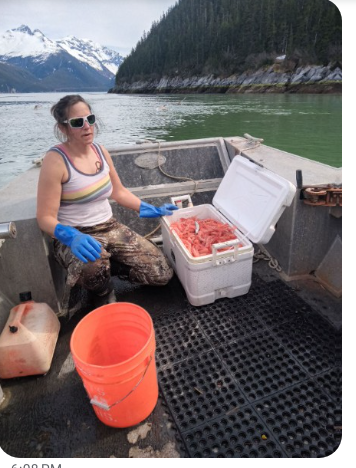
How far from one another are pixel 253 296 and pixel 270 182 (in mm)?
1225

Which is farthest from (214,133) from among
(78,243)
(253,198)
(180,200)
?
(78,243)

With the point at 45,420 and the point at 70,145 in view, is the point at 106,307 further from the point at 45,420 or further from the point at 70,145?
the point at 70,145

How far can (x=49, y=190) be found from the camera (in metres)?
2.44

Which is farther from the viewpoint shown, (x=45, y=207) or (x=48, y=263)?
(x=48, y=263)

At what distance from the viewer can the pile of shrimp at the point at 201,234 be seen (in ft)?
9.63

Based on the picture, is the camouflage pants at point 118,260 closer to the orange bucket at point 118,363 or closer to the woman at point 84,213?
the woman at point 84,213

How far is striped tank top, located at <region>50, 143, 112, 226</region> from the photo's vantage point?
8.39 feet

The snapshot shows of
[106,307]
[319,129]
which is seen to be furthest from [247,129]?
[106,307]

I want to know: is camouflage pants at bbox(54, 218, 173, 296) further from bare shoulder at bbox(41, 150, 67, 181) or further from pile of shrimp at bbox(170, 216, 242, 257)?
bare shoulder at bbox(41, 150, 67, 181)

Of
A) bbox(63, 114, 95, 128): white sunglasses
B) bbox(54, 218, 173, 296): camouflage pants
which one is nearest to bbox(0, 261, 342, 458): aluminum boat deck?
bbox(54, 218, 173, 296): camouflage pants

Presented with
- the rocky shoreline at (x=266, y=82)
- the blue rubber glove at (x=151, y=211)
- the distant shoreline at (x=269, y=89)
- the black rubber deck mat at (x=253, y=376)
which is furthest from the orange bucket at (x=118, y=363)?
the distant shoreline at (x=269, y=89)

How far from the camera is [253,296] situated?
9.99 feet

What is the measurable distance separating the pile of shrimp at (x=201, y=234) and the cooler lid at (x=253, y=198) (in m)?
0.18

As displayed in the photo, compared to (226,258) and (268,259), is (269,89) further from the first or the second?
(226,258)
